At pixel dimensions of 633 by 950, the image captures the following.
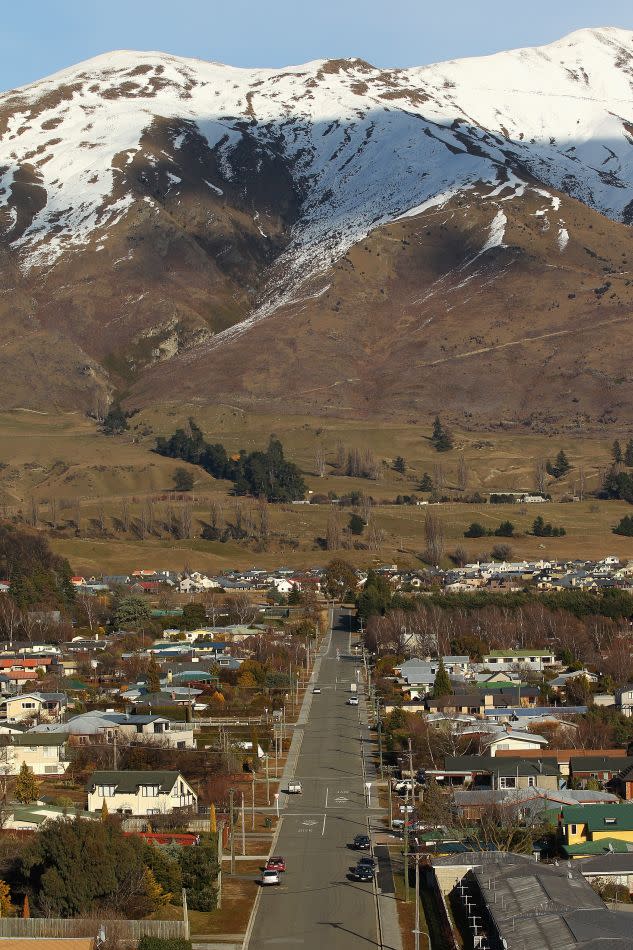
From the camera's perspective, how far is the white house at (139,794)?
1951 inches

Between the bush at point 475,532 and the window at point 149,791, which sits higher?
the window at point 149,791

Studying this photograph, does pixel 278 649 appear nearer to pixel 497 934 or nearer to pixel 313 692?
pixel 313 692

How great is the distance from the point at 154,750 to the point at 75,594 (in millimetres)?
54549

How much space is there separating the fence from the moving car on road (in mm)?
9848

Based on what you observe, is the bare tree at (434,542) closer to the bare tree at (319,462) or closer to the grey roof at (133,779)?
the bare tree at (319,462)

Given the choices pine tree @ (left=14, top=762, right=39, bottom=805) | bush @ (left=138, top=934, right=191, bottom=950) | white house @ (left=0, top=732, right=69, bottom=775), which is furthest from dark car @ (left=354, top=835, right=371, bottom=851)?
white house @ (left=0, top=732, right=69, bottom=775)

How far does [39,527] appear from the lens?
155 meters

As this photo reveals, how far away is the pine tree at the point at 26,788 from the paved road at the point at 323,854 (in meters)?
7.40

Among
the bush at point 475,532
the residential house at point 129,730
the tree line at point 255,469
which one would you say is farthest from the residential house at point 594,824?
the tree line at point 255,469

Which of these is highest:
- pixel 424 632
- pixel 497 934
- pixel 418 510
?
pixel 497 934

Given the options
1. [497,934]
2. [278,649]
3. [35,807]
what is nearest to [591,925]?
[497,934]

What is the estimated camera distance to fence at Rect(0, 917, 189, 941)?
3406cm

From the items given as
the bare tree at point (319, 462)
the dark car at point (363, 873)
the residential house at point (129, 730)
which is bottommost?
the bare tree at point (319, 462)

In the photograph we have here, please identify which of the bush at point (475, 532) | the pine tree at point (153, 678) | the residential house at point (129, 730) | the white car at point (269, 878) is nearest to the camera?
the white car at point (269, 878)
